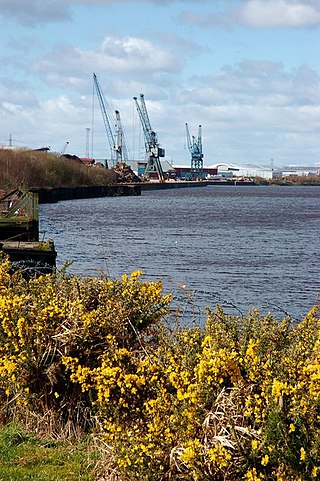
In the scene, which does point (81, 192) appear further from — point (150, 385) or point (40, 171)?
point (150, 385)

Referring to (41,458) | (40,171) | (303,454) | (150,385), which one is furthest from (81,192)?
(303,454)

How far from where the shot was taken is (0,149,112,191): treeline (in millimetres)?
81500

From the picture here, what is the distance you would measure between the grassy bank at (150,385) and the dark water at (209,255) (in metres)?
3.05

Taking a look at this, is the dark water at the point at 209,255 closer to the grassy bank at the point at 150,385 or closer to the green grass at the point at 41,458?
the grassy bank at the point at 150,385

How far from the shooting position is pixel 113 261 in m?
31.1

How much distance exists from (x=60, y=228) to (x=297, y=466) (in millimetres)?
44675

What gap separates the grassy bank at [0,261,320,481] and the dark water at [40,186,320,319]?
305 cm

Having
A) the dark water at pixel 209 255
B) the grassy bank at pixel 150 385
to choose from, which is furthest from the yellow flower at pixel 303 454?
the dark water at pixel 209 255

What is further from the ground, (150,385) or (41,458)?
(150,385)

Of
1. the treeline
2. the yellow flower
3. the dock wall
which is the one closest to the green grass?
the yellow flower

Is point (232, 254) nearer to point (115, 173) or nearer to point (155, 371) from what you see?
point (155, 371)

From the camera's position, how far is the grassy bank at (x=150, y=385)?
17.7ft

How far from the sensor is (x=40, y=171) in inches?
3647

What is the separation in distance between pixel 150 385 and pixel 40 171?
8776 cm
